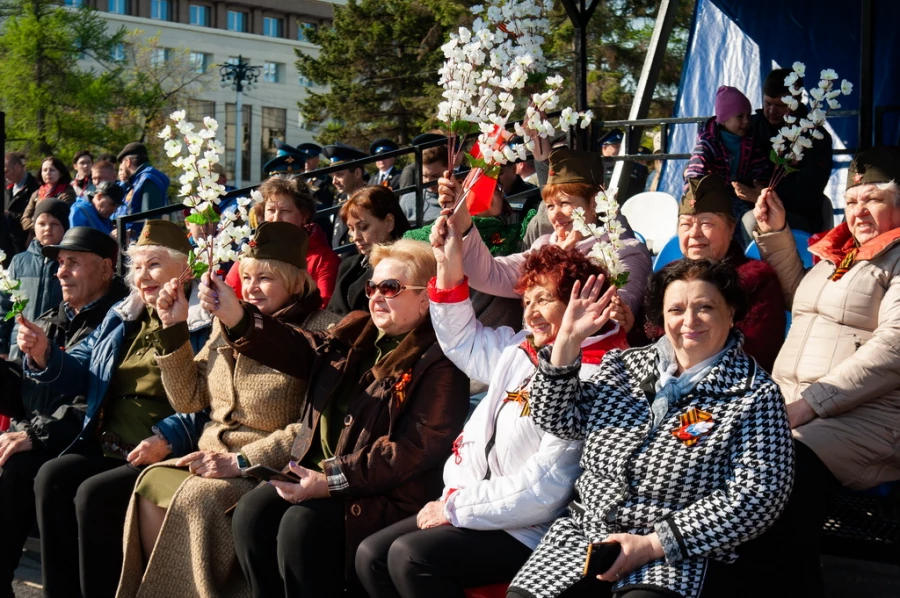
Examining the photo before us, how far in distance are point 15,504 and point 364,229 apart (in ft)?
7.20

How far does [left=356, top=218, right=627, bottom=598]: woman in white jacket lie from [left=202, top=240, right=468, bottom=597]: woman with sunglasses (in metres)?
0.16

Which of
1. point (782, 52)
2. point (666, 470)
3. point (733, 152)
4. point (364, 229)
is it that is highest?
point (782, 52)

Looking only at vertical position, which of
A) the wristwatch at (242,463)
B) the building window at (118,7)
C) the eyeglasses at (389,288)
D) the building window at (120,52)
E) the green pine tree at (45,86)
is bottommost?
the wristwatch at (242,463)

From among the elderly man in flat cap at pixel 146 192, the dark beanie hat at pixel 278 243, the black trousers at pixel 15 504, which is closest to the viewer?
the dark beanie hat at pixel 278 243

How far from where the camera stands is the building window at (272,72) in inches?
2685

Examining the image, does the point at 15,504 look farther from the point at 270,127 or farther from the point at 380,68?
the point at 270,127

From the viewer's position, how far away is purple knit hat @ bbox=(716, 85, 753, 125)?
6.05 metres

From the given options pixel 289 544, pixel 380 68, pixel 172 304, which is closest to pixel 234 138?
pixel 380 68

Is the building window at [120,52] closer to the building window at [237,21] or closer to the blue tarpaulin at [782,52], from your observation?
the building window at [237,21]

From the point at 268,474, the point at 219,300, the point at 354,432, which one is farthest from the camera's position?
the point at 219,300

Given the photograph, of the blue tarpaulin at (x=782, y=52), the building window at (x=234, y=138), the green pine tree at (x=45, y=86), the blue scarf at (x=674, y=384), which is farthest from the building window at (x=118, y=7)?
the blue scarf at (x=674, y=384)

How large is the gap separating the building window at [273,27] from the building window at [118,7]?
901cm

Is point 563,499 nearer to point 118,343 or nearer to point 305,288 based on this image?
point 305,288

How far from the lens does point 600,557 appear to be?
3320mm
